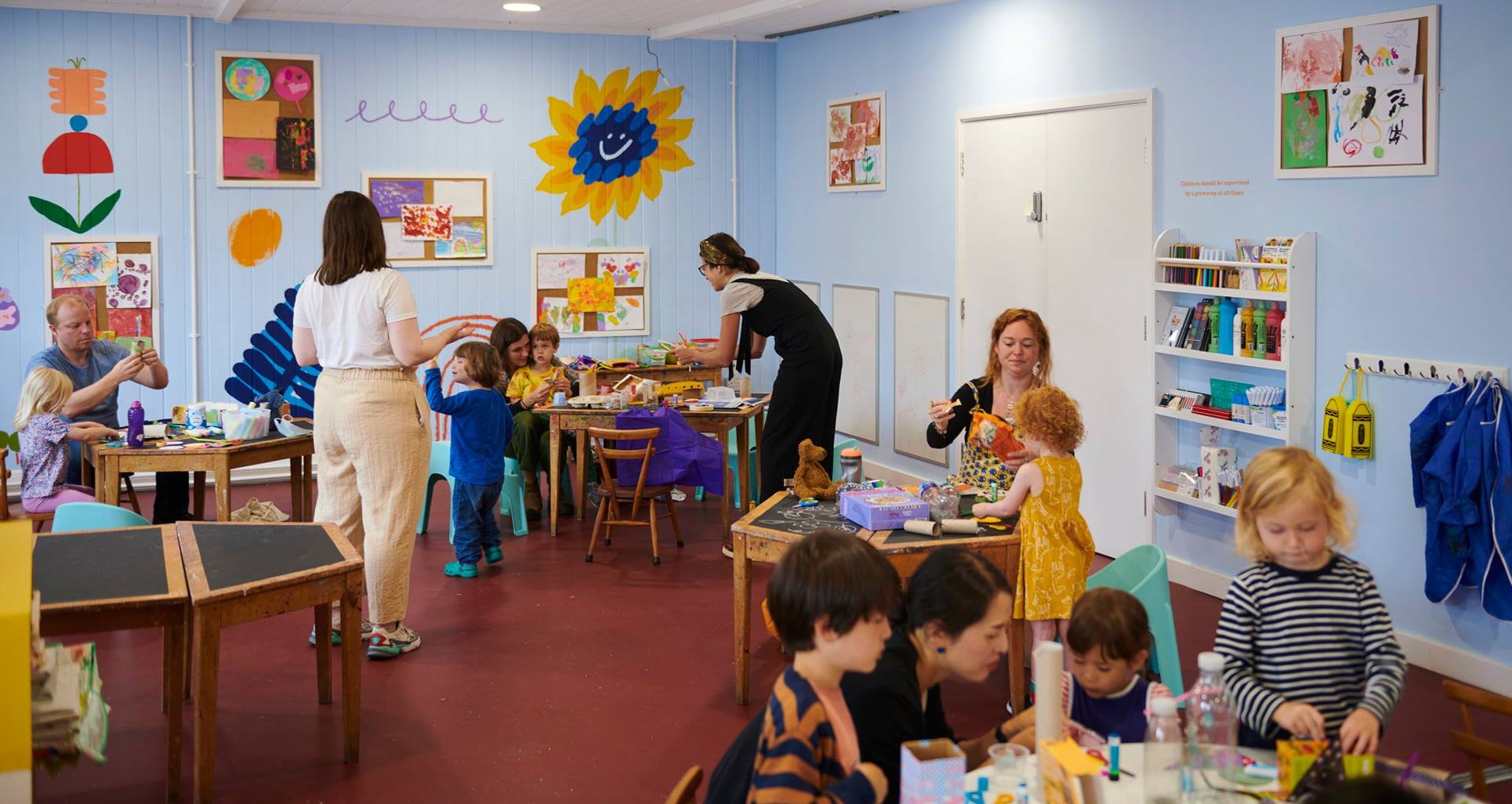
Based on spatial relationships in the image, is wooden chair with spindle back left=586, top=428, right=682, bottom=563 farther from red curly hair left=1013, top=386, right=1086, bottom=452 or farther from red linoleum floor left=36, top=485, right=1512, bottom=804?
red curly hair left=1013, top=386, right=1086, bottom=452

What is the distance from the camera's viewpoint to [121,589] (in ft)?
12.0

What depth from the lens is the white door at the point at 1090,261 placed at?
6.39m

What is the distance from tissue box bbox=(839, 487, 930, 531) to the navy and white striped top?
177 cm

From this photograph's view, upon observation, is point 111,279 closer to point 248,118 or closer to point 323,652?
point 248,118

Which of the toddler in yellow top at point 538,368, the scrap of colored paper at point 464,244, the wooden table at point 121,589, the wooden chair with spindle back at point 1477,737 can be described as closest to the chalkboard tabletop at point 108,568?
the wooden table at point 121,589

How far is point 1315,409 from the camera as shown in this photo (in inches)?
216

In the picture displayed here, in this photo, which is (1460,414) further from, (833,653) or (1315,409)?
(833,653)

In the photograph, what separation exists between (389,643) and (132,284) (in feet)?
14.2

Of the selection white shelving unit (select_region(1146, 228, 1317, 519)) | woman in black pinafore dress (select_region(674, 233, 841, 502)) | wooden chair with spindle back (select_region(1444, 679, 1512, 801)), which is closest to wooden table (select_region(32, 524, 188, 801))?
woman in black pinafore dress (select_region(674, 233, 841, 502))

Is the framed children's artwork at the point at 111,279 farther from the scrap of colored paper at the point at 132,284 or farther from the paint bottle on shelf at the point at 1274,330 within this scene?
the paint bottle on shelf at the point at 1274,330

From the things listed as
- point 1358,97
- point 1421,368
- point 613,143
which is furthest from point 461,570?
point 1358,97

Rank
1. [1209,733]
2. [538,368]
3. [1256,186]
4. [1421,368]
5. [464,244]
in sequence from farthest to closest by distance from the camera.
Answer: [464,244] < [538,368] < [1256,186] < [1421,368] < [1209,733]

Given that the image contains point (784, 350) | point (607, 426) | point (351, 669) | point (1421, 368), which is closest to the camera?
point (351, 669)

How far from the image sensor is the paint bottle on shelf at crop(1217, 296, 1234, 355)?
19.0 ft
